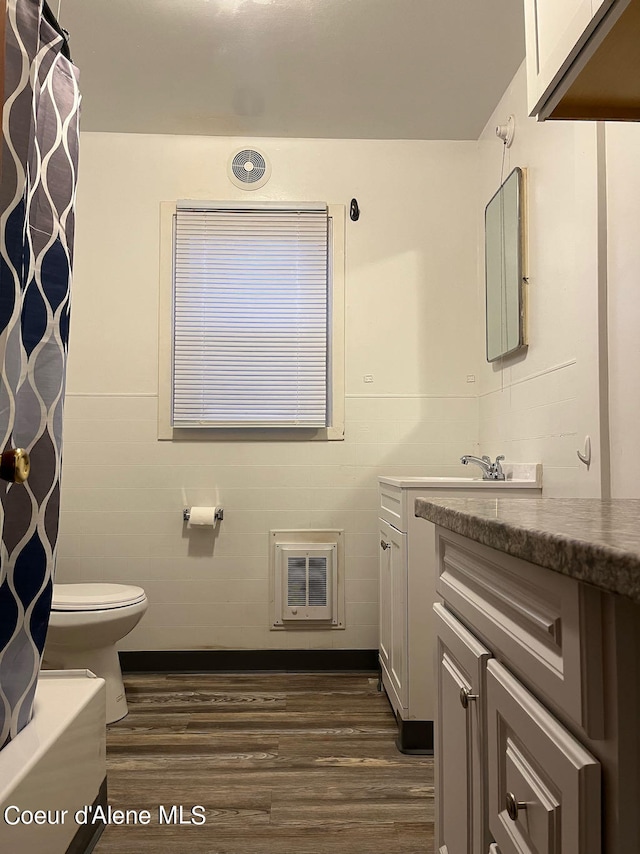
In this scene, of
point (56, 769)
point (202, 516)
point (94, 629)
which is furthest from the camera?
point (202, 516)

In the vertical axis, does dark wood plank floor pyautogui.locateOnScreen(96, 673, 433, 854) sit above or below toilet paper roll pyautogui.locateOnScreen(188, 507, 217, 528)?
below

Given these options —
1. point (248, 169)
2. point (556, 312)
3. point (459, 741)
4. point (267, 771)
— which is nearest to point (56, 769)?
point (267, 771)

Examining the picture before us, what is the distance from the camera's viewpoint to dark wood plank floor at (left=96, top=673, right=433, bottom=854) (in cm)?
168

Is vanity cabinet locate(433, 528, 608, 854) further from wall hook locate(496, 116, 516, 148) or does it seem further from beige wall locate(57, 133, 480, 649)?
wall hook locate(496, 116, 516, 148)

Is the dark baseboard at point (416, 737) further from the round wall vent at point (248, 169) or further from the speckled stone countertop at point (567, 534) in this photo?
the round wall vent at point (248, 169)

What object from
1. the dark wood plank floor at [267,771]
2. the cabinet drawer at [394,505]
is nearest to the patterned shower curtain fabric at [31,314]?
the dark wood plank floor at [267,771]

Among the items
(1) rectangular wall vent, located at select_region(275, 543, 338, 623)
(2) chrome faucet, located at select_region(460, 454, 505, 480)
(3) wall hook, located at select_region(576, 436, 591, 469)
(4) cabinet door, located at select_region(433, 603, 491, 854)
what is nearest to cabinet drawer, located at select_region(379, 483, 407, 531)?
(2) chrome faucet, located at select_region(460, 454, 505, 480)

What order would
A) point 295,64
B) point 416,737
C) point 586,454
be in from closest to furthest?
point 586,454
point 416,737
point 295,64

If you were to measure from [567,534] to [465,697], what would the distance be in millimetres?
484

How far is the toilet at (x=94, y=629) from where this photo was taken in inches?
91.8

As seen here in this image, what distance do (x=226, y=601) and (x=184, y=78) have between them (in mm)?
2331

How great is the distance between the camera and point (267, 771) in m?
2.03

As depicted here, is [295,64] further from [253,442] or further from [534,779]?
[534,779]

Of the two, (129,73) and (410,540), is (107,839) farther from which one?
(129,73)
